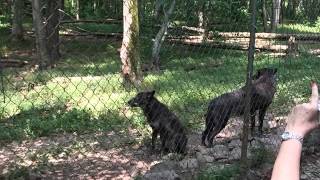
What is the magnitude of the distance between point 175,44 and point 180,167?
5021mm

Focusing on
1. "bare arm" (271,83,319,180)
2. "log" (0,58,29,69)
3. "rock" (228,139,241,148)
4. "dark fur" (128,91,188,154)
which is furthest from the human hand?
"log" (0,58,29,69)

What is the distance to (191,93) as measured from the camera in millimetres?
9969

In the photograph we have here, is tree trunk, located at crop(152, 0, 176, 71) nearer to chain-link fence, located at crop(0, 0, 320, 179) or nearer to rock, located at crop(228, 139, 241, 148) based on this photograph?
chain-link fence, located at crop(0, 0, 320, 179)

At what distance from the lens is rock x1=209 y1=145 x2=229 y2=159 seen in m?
6.23

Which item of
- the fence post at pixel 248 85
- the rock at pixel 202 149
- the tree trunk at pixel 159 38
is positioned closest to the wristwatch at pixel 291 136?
the fence post at pixel 248 85

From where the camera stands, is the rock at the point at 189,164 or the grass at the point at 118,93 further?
the grass at the point at 118,93

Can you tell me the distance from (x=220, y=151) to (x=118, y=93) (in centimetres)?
448

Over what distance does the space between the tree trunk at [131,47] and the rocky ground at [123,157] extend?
320 centimetres

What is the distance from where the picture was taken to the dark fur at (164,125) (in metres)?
6.82

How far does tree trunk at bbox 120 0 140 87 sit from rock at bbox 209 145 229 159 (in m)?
4.63

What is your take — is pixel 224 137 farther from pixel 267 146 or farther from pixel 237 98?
pixel 267 146

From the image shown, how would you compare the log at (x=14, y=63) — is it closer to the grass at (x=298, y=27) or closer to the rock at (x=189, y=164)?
the grass at (x=298, y=27)

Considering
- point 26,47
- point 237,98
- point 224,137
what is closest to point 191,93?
point 224,137

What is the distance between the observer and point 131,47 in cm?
1107
